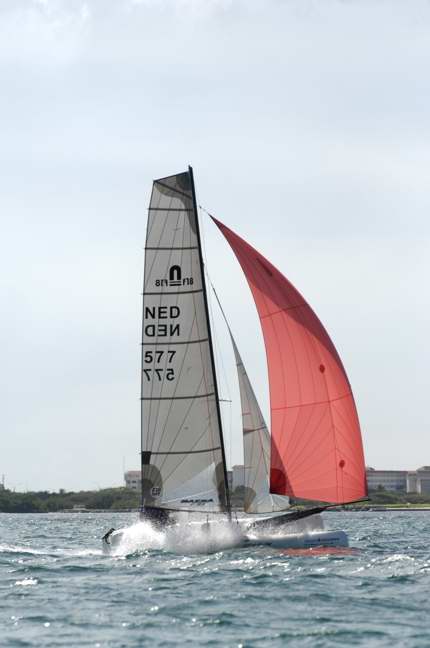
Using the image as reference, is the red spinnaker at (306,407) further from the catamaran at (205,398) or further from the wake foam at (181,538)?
the wake foam at (181,538)

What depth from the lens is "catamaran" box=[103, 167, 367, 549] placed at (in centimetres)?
3609

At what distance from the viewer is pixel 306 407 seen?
35.9m

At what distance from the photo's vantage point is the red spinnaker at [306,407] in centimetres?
3572

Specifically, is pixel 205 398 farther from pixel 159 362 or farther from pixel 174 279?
pixel 174 279

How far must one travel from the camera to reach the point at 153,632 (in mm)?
22297

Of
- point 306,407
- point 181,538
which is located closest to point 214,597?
point 306,407

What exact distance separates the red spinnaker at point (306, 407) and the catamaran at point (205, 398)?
0.03 meters

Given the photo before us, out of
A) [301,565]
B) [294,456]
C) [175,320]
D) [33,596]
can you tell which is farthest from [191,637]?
[175,320]

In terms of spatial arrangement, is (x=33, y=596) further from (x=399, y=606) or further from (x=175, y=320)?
(x=175, y=320)

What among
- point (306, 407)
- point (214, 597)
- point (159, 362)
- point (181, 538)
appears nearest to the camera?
point (214, 597)

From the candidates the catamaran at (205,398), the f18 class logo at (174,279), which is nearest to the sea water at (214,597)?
the catamaran at (205,398)

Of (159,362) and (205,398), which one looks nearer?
(205,398)

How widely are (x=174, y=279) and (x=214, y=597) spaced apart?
13.9 metres

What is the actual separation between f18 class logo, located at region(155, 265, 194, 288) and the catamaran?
30mm
